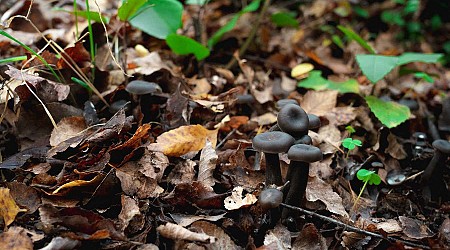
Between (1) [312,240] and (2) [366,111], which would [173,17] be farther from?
(1) [312,240]

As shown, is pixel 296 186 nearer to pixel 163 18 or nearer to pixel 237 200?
pixel 237 200

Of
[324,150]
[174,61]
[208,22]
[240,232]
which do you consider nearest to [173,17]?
[174,61]

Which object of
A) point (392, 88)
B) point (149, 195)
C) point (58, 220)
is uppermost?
point (58, 220)

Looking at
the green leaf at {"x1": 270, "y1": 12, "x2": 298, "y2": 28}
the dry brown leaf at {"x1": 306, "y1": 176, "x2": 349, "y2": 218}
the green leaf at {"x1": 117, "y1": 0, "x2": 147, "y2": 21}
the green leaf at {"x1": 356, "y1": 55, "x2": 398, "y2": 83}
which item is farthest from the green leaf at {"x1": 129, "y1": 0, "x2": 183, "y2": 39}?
the dry brown leaf at {"x1": 306, "y1": 176, "x2": 349, "y2": 218}

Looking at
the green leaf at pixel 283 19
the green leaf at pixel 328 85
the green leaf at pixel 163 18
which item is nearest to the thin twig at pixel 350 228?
the green leaf at pixel 328 85

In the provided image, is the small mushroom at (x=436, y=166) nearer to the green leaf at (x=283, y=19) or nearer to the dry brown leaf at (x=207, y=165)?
the dry brown leaf at (x=207, y=165)
